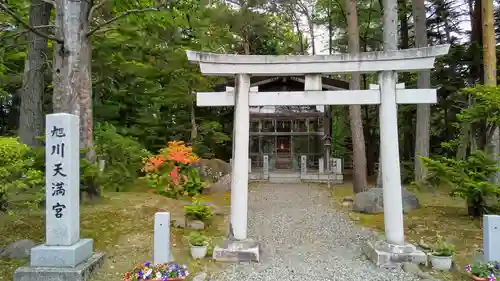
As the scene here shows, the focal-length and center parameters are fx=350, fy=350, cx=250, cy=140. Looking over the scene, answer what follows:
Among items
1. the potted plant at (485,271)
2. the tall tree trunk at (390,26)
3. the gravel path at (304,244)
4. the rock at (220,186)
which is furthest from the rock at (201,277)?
the tall tree trunk at (390,26)

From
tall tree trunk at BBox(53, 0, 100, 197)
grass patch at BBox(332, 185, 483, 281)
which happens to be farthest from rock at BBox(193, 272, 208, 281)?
tall tree trunk at BBox(53, 0, 100, 197)

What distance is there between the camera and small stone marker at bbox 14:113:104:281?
4672 mm

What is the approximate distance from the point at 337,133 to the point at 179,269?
779 inches

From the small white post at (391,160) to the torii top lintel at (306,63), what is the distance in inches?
8.9

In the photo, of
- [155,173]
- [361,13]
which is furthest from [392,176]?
[361,13]

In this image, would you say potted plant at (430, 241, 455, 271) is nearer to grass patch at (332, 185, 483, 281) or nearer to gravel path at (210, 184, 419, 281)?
grass patch at (332, 185, 483, 281)

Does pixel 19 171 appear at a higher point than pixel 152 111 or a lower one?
lower

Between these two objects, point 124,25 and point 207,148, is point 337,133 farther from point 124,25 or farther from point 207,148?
point 124,25

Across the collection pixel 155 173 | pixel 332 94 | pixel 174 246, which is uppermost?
pixel 332 94

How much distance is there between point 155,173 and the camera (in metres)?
10.6

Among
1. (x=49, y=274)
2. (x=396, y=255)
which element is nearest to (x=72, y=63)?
(x=49, y=274)

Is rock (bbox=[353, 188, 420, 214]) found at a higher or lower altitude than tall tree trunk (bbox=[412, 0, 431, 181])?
lower

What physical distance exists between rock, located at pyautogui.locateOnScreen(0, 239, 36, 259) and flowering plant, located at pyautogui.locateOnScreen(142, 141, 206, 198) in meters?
4.91

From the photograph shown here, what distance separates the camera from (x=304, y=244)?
6777 mm
